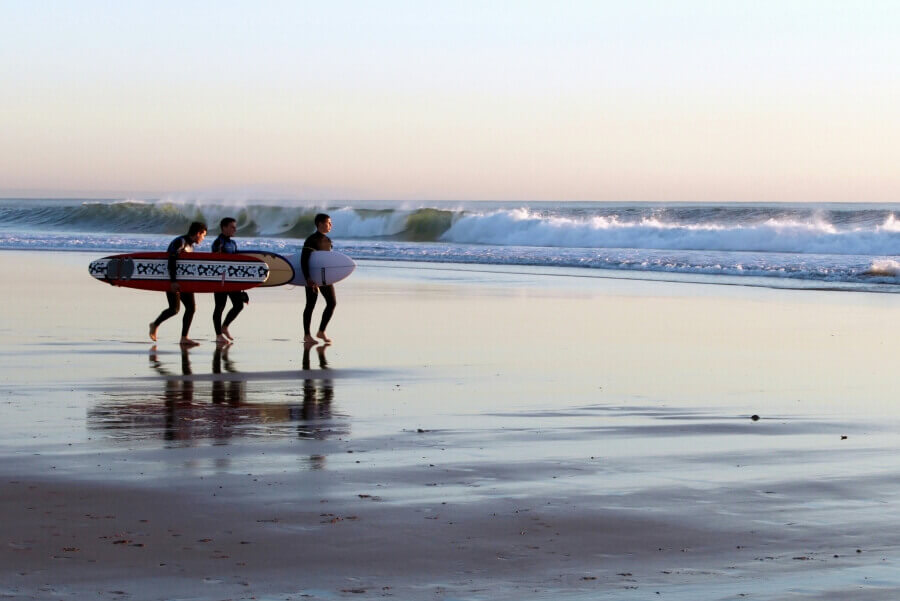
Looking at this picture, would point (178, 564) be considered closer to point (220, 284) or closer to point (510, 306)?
point (220, 284)

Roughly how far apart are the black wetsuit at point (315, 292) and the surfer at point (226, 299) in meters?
0.76

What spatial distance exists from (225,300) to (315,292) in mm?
1067

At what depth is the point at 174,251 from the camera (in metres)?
15.3

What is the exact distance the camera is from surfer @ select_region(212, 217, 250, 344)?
1484 centimetres

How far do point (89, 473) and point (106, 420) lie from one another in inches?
75.7

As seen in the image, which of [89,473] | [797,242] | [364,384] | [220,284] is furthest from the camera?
[797,242]

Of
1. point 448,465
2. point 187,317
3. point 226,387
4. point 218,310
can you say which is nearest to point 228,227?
point 218,310

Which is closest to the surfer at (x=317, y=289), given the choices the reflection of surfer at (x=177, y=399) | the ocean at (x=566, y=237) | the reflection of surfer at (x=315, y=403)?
the reflection of surfer at (x=177, y=399)

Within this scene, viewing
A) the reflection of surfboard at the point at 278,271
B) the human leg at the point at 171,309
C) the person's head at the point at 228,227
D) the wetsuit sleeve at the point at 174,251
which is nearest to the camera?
the human leg at the point at 171,309

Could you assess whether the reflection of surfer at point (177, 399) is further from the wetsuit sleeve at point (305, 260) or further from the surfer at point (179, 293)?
the wetsuit sleeve at point (305, 260)

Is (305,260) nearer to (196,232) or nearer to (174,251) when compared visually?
(196,232)

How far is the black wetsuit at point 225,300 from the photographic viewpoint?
14.9m

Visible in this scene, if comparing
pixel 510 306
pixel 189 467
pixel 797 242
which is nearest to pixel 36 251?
pixel 510 306

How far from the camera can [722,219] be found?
66750mm
